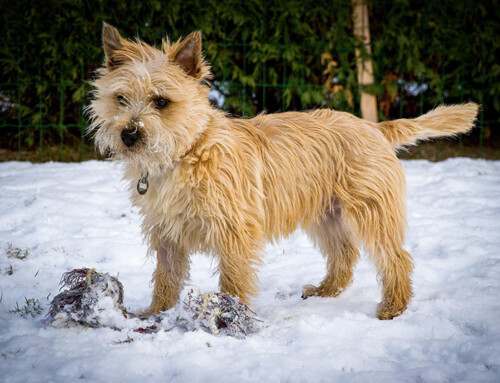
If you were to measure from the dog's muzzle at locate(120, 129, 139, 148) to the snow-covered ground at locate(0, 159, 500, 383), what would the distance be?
953mm

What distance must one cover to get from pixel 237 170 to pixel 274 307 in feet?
2.97

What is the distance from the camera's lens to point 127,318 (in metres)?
2.55

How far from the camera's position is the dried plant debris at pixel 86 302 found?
2.43 m

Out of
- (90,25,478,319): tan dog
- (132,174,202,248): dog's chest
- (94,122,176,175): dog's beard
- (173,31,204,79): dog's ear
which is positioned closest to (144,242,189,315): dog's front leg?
(90,25,478,319): tan dog

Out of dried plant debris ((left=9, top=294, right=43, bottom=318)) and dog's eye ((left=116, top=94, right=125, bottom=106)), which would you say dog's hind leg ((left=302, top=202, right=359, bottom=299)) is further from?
dried plant debris ((left=9, top=294, right=43, bottom=318))

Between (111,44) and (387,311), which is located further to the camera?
(387,311)

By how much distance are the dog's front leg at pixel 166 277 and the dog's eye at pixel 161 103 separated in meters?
0.83

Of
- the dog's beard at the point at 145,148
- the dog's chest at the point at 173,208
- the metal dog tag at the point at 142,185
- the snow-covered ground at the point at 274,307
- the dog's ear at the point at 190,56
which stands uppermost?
the dog's ear at the point at 190,56

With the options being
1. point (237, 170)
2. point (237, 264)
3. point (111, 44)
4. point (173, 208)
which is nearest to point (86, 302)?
point (173, 208)

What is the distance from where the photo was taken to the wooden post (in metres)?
6.53

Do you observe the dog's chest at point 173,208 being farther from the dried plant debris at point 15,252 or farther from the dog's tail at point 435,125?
the dog's tail at point 435,125

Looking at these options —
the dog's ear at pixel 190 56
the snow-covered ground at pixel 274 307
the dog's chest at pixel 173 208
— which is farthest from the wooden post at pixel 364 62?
the dog's chest at pixel 173 208

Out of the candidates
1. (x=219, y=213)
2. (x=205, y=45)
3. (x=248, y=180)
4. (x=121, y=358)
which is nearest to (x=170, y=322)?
(x=121, y=358)

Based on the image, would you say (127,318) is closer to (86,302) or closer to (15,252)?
(86,302)
